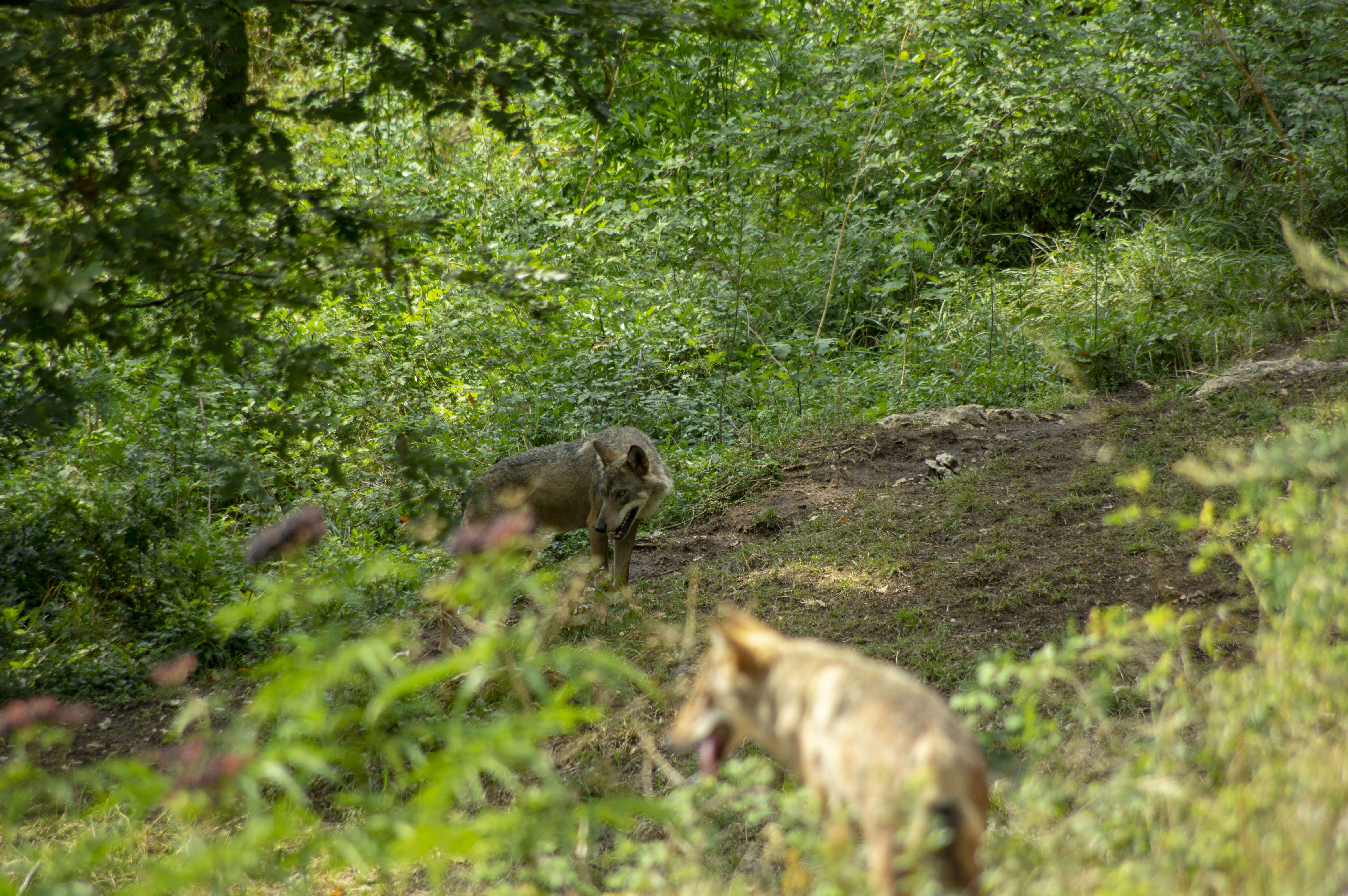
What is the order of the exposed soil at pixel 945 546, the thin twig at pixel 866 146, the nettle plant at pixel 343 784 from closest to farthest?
the nettle plant at pixel 343 784 → the exposed soil at pixel 945 546 → the thin twig at pixel 866 146

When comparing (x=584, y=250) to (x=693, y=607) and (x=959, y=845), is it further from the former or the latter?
(x=959, y=845)

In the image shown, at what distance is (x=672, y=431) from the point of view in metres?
9.82

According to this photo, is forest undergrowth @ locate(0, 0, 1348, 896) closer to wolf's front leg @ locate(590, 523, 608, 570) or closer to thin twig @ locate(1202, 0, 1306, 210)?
thin twig @ locate(1202, 0, 1306, 210)

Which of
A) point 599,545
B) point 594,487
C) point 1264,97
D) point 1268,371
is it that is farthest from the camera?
point 1264,97

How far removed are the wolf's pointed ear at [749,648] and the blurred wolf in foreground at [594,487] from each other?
4481mm

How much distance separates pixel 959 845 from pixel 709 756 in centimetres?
56

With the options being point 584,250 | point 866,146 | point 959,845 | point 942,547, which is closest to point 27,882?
point 959,845

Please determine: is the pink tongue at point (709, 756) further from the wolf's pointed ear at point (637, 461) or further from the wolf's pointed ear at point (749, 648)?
the wolf's pointed ear at point (637, 461)

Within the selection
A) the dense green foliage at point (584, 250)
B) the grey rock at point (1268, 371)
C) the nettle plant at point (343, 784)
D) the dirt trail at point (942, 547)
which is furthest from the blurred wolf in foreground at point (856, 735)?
the grey rock at point (1268, 371)

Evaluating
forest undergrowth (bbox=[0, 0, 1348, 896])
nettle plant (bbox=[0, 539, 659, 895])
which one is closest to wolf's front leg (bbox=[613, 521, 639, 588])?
forest undergrowth (bbox=[0, 0, 1348, 896])

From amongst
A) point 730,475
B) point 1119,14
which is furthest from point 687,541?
point 1119,14

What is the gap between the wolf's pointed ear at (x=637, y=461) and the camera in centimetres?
683

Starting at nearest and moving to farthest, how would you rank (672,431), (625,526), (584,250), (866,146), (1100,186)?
(625,526) < (866,146) < (672,431) < (1100,186) < (584,250)

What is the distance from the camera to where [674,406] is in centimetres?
996
